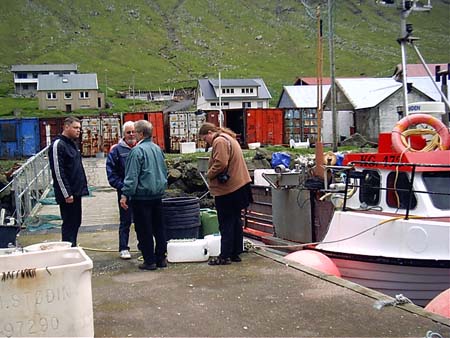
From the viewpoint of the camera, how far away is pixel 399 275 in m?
7.66

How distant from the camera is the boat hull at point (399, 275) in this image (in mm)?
7430

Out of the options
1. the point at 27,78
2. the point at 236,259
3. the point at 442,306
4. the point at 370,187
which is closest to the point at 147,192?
the point at 236,259

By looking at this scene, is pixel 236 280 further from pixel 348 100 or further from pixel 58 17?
pixel 58 17

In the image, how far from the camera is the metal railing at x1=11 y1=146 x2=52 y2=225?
10672mm

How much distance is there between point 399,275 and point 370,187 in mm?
1453

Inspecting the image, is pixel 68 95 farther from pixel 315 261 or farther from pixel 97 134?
pixel 315 261

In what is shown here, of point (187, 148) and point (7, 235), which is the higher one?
point (187, 148)

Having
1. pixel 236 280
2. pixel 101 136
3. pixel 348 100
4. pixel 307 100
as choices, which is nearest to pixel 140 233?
pixel 236 280

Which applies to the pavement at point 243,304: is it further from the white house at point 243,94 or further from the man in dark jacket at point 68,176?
the white house at point 243,94

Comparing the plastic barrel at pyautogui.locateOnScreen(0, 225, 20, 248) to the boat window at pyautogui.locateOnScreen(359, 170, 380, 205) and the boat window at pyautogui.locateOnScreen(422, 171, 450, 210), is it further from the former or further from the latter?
the boat window at pyautogui.locateOnScreen(422, 171, 450, 210)

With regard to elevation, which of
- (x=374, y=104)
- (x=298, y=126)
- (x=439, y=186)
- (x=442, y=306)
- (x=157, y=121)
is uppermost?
(x=374, y=104)

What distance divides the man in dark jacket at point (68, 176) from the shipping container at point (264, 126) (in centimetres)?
2681

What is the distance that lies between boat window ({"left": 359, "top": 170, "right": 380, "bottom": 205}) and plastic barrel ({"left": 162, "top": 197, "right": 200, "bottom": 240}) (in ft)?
9.08

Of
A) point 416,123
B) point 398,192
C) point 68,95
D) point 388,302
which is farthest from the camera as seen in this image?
point 68,95
